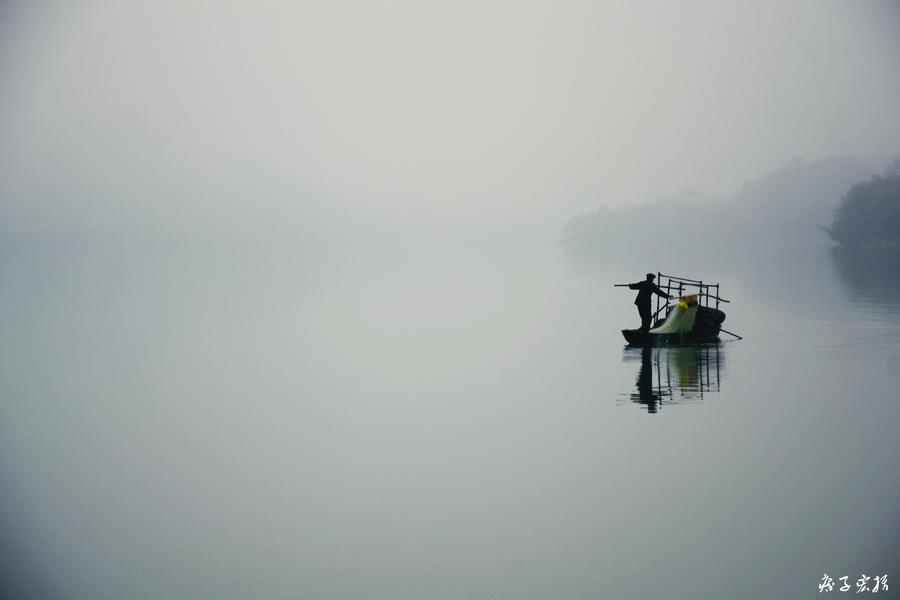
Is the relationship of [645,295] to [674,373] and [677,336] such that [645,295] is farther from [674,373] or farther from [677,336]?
[674,373]

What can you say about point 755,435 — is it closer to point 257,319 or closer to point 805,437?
point 805,437

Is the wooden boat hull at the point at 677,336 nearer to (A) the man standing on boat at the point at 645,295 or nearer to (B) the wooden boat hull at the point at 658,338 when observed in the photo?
(B) the wooden boat hull at the point at 658,338

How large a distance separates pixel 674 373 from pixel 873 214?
13145 cm

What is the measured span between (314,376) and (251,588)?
16.0 m

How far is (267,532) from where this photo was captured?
47.7ft

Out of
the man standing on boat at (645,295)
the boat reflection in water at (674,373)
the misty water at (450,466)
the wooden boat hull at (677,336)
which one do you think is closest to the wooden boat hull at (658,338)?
the wooden boat hull at (677,336)

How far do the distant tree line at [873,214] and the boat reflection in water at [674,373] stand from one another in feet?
404

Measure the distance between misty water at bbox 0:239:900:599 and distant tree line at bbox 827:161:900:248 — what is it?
374ft

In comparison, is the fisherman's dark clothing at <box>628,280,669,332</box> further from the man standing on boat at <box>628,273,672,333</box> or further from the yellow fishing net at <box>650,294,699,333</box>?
the yellow fishing net at <box>650,294,699,333</box>

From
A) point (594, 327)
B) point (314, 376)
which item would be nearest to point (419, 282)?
point (594, 327)

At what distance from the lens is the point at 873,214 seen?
458 ft

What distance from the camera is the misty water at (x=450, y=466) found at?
1308 cm

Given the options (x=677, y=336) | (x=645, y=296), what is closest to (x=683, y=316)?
(x=677, y=336)

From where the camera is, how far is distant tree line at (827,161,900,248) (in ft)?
449
